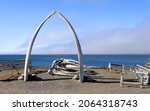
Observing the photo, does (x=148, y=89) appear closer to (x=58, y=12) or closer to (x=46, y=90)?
(x=46, y=90)

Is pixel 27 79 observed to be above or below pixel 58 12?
below

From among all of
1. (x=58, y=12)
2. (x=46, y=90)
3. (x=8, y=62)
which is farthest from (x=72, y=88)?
(x=8, y=62)

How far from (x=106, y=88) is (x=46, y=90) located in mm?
3742

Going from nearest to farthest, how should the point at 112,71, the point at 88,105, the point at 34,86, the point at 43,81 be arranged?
the point at 88,105 → the point at 34,86 → the point at 43,81 → the point at 112,71

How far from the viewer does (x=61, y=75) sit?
1057 inches

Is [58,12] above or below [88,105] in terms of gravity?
above

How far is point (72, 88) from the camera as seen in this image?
68.2ft

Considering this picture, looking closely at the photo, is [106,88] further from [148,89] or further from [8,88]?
[8,88]

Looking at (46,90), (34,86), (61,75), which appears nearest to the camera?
(46,90)

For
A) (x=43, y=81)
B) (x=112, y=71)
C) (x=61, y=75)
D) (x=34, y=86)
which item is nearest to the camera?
(x=34, y=86)

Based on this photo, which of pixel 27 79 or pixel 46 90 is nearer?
pixel 46 90

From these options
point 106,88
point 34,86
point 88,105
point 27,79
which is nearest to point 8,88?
point 34,86

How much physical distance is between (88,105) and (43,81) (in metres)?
10.1

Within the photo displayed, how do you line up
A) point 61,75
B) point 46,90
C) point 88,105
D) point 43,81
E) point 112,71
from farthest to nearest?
point 112,71, point 61,75, point 43,81, point 46,90, point 88,105
